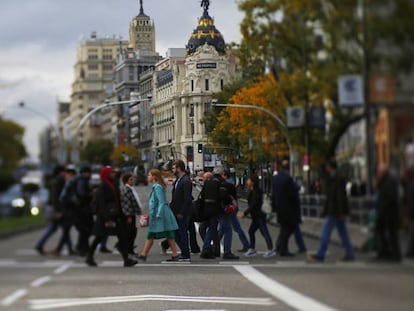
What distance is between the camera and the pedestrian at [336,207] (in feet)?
17.4

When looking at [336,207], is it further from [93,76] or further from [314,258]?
[93,76]

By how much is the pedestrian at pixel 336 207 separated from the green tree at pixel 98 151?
145 cm

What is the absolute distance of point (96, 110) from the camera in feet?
23.7

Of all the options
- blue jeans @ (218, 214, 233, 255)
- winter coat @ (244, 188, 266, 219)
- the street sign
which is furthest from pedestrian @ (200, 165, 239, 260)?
the street sign

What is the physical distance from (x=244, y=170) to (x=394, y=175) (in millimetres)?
3394

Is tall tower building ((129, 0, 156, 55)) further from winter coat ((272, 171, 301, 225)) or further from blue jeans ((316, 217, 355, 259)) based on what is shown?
blue jeans ((316, 217, 355, 259))

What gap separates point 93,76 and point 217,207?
210 cm

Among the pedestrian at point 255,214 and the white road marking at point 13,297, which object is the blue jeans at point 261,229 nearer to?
the pedestrian at point 255,214

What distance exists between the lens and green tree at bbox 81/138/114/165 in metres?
6.45

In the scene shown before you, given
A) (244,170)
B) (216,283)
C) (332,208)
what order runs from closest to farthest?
(332,208) → (244,170) → (216,283)

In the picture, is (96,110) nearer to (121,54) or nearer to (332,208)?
(121,54)

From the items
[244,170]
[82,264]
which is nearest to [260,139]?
[244,170]

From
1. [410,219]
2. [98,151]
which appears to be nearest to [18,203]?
[98,151]

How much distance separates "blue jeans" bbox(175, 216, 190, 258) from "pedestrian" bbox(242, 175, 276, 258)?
57.6 inches
